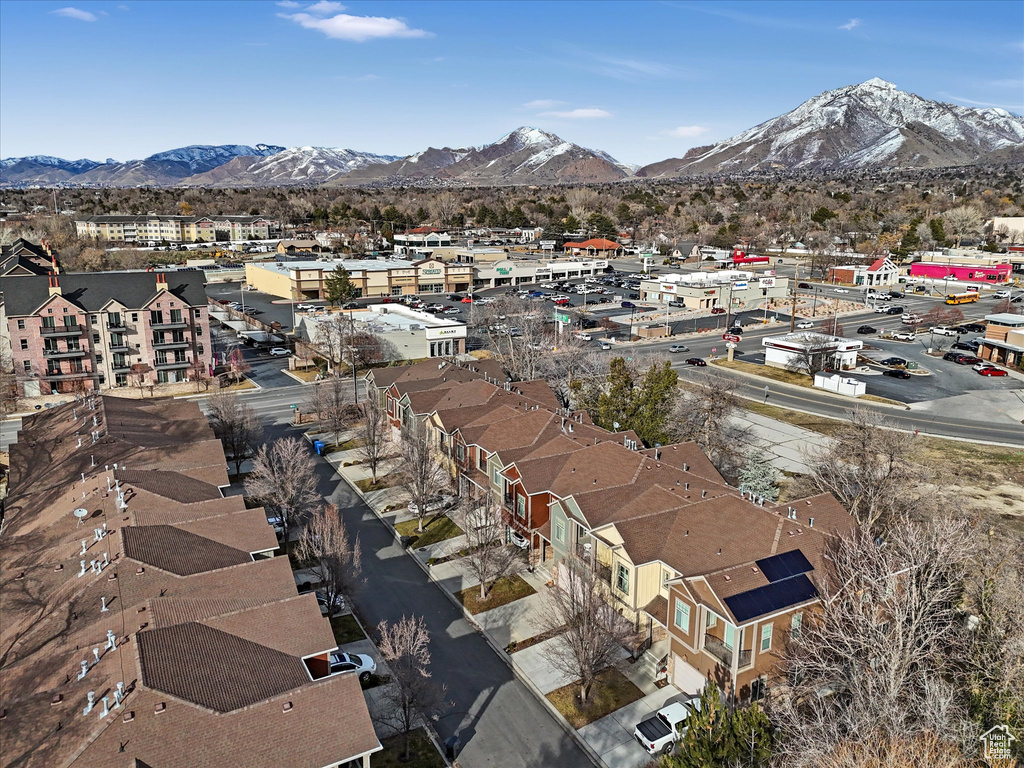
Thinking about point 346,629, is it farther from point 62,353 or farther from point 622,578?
point 62,353

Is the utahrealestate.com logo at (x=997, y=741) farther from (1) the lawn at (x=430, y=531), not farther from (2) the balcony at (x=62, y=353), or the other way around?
(2) the balcony at (x=62, y=353)

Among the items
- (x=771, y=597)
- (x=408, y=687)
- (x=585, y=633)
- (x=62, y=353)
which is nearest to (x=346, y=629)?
(x=408, y=687)

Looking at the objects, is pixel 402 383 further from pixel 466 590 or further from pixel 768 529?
pixel 768 529

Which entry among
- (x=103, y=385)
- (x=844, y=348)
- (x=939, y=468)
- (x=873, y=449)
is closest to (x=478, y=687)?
(x=873, y=449)

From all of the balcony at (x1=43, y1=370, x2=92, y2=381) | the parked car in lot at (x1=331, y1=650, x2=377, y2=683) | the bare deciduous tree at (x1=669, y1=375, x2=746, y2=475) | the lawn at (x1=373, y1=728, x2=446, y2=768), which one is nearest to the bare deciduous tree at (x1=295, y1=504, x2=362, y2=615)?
the parked car in lot at (x1=331, y1=650, x2=377, y2=683)

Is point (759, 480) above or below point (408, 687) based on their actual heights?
above

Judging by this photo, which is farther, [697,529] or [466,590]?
[466,590]

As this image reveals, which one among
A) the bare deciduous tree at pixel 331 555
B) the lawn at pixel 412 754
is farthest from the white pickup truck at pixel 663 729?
the bare deciduous tree at pixel 331 555

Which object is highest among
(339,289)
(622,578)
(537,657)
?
(339,289)
